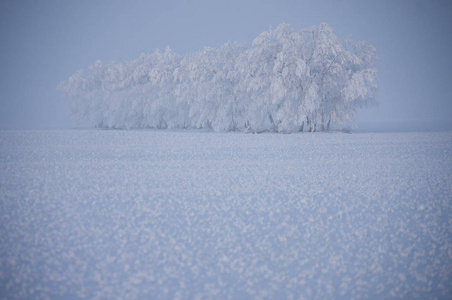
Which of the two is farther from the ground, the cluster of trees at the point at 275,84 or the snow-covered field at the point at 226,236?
the cluster of trees at the point at 275,84

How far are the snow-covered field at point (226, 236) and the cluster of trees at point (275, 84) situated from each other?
17.9 metres

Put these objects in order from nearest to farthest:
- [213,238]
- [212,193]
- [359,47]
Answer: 1. [213,238]
2. [212,193]
3. [359,47]

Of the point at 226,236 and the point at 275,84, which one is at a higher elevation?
the point at 275,84

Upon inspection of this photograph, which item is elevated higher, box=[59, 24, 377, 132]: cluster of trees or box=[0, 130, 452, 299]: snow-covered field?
box=[59, 24, 377, 132]: cluster of trees

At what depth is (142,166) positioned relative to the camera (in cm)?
1082

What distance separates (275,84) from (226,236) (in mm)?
22248

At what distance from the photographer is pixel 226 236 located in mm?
4547

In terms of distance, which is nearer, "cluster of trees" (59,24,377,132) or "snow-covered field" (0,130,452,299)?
"snow-covered field" (0,130,452,299)

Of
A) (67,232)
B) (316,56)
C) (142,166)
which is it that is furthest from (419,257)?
(316,56)

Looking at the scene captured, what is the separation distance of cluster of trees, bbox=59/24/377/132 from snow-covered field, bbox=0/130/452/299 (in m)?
17.9

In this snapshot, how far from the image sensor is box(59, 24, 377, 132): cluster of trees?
1019 inches

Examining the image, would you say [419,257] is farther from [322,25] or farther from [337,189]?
[322,25]

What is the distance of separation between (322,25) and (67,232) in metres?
27.6

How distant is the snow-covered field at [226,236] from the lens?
336 centimetres
